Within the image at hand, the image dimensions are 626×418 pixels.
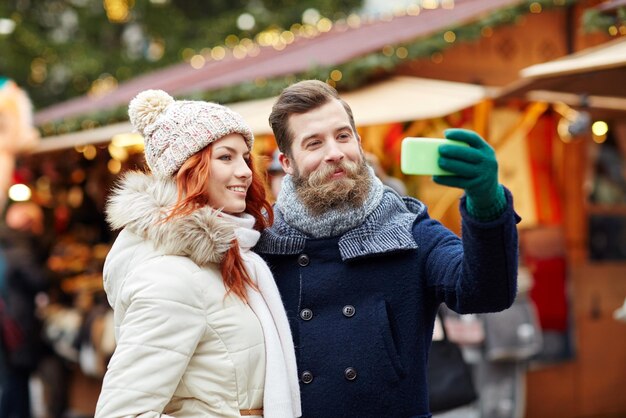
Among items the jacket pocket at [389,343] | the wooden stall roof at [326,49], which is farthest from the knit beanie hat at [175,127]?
the wooden stall roof at [326,49]

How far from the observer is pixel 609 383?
826 cm

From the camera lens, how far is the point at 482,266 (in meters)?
2.65

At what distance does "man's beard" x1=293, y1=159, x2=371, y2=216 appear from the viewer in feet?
10.1

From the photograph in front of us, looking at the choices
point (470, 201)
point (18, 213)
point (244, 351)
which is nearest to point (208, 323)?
point (244, 351)

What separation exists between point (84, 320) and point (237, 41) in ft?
35.3

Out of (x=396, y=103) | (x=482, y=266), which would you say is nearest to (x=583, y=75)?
(x=396, y=103)

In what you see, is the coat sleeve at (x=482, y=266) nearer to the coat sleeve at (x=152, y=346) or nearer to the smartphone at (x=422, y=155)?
the smartphone at (x=422, y=155)

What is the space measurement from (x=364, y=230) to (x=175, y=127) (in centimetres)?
63

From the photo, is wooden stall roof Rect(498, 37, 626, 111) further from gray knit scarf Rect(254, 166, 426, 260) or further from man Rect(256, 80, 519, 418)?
man Rect(256, 80, 519, 418)

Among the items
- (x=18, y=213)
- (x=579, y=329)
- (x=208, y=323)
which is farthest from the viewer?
(x=18, y=213)

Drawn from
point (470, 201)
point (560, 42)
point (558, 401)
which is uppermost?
point (560, 42)

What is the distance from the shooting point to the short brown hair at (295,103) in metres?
3.15

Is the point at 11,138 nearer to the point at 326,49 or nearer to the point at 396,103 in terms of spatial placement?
the point at 326,49

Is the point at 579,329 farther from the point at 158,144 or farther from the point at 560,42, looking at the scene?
the point at 158,144
